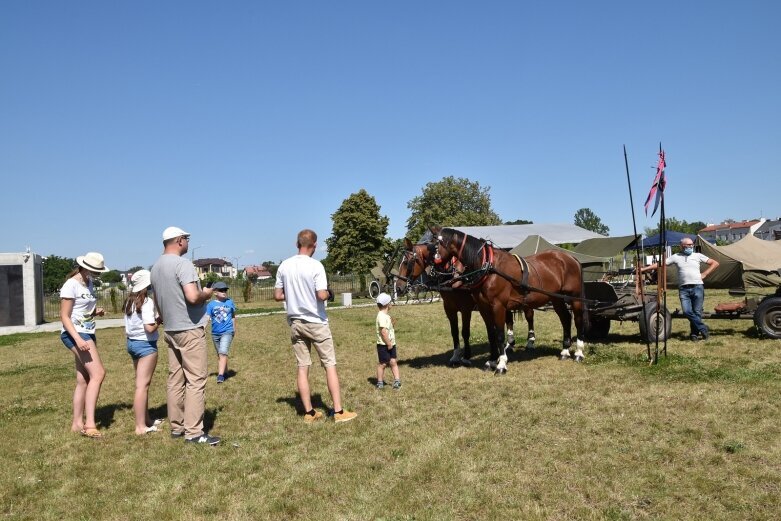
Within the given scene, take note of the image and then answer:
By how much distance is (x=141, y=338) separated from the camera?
20.1 feet

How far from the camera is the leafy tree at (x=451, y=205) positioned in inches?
2808

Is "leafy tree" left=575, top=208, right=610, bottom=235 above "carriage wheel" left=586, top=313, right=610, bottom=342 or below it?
above

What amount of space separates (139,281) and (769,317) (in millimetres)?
10728

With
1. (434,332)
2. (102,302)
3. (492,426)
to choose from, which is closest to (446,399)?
(492,426)

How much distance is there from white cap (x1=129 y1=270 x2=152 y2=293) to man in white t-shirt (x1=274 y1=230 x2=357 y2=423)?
1514 millimetres

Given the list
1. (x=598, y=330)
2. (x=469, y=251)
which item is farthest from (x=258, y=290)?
(x=469, y=251)

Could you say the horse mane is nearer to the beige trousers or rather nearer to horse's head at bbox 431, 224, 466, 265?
horse's head at bbox 431, 224, 466, 265

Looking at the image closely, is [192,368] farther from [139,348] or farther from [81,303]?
[81,303]

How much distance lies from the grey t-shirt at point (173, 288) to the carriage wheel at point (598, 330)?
841 centimetres

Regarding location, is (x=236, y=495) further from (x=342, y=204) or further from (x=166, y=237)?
(x=342, y=204)

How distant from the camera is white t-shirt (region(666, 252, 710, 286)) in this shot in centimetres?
Result: 1027

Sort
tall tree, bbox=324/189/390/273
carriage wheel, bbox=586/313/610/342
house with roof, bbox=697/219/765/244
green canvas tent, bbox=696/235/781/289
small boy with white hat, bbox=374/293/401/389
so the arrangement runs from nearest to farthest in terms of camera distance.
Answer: small boy with white hat, bbox=374/293/401/389 < carriage wheel, bbox=586/313/610/342 < green canvas tent, bbox=696/235/781/289 < tall tree, bbox=324/189/390/273 < house with roof, bbox=697/219/765/244

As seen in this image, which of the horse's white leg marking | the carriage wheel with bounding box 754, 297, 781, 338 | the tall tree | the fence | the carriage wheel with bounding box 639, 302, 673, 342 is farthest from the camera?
the tall tree

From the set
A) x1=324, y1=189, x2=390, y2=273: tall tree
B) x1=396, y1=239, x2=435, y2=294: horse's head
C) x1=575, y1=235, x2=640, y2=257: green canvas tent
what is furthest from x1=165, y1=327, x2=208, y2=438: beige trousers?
x1=324, y1=189, x2=390, y2=273: tall tree
